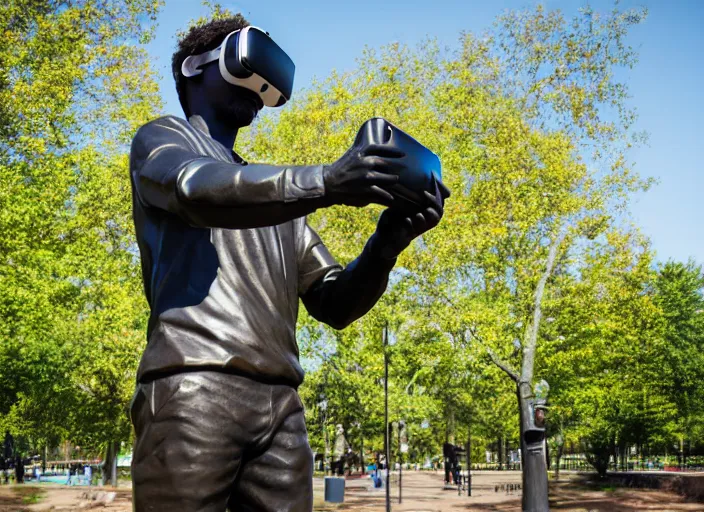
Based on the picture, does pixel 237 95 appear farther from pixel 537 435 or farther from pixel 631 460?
pixel 631 460

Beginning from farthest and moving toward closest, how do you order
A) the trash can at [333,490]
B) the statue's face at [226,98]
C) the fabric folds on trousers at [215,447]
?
the trash can at [333,490]
the statue's face at [226,98]
the fabric folds on trousers at [215,447]

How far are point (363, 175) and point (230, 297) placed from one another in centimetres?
62

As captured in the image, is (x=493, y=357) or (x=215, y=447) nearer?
(x=215, y=447)

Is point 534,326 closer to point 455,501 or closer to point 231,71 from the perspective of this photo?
point 455,501

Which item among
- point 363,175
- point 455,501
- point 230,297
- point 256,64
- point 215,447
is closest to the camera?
point 363,175

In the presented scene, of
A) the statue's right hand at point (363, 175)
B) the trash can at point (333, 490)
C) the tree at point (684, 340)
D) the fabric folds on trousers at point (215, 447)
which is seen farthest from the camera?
the tree at point (684, 340)

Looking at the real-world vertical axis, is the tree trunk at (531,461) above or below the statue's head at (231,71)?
below

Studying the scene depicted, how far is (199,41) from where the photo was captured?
8.30ft

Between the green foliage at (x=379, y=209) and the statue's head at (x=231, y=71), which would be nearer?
the statue's head at (x=231, y=71)

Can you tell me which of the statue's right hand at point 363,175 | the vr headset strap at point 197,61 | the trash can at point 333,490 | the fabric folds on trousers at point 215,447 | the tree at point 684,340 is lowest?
the trash can at point 333,490

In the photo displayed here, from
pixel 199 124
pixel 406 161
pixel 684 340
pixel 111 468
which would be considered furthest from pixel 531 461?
pixel 684 340

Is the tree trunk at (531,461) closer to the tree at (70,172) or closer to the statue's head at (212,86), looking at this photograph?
the tree at (70,172)

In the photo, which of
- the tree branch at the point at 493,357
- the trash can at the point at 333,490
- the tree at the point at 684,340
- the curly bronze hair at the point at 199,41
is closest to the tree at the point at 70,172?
the trash can at the point at 333,490

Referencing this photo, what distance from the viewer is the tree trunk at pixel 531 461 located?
18828mm
